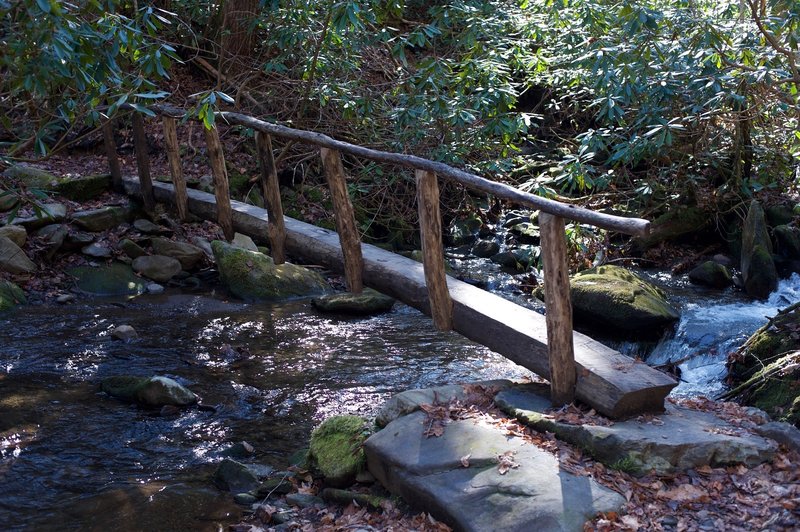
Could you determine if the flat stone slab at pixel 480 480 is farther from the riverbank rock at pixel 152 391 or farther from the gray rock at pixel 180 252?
the gray rock at pixel 180 252

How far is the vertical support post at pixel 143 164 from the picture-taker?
10.1 meters

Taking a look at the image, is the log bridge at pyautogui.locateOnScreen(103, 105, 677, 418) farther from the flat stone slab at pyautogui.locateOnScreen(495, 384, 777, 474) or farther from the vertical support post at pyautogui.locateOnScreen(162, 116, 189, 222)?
the vertical support post at pyautogui.locateOnScreen(162, 116, 189, 222)

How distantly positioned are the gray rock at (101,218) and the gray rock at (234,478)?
229 inches

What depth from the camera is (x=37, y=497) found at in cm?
482

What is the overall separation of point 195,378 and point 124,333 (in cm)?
126

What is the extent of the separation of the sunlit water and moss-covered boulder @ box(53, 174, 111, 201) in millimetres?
2405

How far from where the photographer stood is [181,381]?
265 inches

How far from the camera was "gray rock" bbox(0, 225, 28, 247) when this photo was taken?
9.09 meters

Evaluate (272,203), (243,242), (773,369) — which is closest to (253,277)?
(243,242)

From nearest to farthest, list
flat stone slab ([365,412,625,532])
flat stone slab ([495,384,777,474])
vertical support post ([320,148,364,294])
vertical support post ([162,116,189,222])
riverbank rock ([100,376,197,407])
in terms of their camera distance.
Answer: flat stone slab ([365,412,625,532]), flat stone slab ([495,384,777,474]), riverbank rock ([100,376,197,407]), vertical support post ([320,148,364,294]), vertical support post ([162,116,189,222])

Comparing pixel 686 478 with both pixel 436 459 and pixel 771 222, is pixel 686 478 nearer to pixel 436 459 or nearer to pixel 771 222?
pixel 436 459

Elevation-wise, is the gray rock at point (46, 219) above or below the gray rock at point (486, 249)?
above

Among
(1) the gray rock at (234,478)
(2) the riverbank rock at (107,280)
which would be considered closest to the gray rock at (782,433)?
(1) the gray rock at (234,478)

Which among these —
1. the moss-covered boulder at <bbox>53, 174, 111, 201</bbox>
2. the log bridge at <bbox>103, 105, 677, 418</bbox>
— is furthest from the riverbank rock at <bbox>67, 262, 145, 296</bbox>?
the moss-covered boulder at <bbox>53, 174, 111, 201</bbox>
